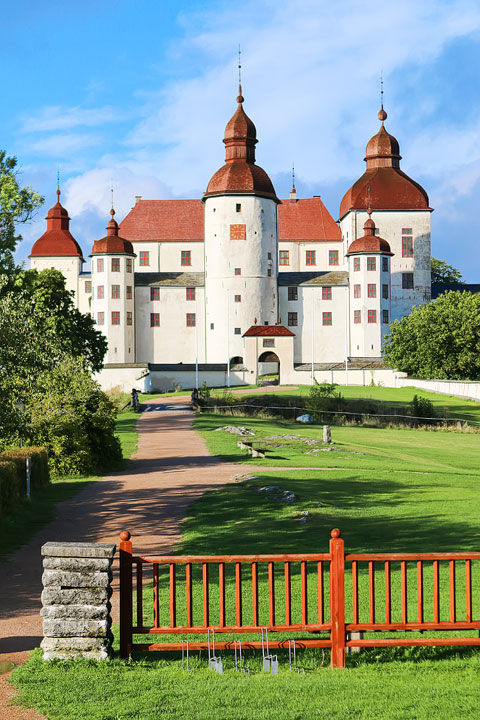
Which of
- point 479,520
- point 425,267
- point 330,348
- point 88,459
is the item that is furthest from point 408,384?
point 479,520

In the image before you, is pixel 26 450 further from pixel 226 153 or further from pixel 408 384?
pixel 226 153

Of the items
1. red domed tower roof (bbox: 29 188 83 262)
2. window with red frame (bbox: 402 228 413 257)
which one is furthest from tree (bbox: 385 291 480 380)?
red domed tower roof (bbox: 29 188 83 262)

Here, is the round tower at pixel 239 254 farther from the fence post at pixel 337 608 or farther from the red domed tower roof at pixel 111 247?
the fence post at pixel 337 608

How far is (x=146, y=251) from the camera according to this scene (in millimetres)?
90438

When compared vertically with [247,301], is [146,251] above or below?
above

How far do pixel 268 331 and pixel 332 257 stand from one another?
19.5 m

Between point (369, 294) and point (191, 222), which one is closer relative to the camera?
point (369, 294)

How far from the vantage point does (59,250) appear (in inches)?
3563

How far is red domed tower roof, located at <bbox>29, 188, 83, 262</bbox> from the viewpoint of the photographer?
9050 centimetres

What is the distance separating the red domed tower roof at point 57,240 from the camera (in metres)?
90.5


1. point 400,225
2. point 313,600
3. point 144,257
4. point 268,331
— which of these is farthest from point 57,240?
point 313,600

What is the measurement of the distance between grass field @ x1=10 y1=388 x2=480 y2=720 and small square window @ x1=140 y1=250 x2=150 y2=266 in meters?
61.4

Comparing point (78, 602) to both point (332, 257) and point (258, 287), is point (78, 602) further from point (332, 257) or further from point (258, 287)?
point (332, 257)

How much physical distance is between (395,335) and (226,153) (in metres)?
25.5
